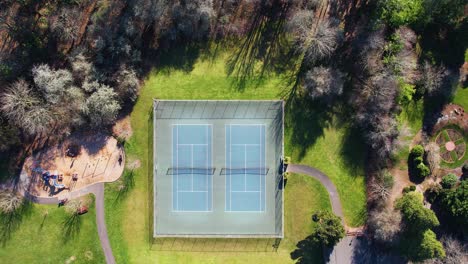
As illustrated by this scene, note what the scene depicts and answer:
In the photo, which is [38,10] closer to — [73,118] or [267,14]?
[73,118]

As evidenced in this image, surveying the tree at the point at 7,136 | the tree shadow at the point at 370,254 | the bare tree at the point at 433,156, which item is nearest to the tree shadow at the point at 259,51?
the bare tree at the point at 433,156

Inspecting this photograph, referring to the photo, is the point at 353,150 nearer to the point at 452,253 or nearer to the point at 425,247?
the point at 425,247

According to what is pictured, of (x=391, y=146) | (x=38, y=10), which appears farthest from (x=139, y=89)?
(x=391, y=146)

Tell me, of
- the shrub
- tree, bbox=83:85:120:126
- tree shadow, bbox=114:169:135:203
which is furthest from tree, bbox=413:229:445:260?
tree, bbox=83:85:120:126

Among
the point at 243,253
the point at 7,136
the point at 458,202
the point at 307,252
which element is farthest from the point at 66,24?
the point at 458,202

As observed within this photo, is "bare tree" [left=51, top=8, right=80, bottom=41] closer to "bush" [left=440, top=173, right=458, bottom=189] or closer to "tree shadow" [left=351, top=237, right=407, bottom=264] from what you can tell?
"tree shadow" [left=351, top=237, right=407, bottom=264]
